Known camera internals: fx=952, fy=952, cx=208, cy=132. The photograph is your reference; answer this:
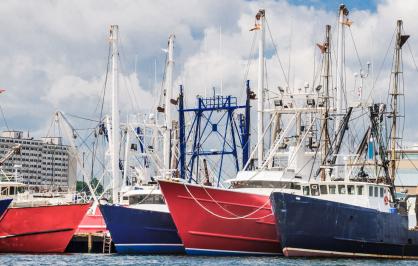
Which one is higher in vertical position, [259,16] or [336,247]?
[259,16]

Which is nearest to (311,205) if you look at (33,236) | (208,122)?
(33,236)

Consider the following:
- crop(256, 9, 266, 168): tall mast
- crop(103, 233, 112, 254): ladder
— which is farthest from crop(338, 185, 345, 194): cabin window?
crop(103, 233, 112, 254): ladder

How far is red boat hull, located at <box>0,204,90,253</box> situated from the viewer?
64625 mm

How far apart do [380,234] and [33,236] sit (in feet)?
77.3

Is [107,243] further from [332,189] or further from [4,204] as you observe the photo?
[332,189]

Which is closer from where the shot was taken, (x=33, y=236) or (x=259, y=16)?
(x=33, y=236)

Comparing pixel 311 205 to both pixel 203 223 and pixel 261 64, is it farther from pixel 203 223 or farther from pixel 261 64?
pixel 261 64

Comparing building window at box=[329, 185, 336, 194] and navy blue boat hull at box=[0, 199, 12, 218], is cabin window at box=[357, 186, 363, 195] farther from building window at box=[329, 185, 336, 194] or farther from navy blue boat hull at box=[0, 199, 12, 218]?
navy blue boat hull at box=[0, 199, 12, 218]

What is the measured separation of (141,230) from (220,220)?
23.8ft

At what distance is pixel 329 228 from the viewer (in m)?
55.5

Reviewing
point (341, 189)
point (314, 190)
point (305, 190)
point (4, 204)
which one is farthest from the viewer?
point (4, 204)

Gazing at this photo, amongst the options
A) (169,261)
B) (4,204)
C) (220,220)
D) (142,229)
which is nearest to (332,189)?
(220,220)

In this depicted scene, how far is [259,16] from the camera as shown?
69.5 meters

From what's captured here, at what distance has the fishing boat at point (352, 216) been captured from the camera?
180ft
